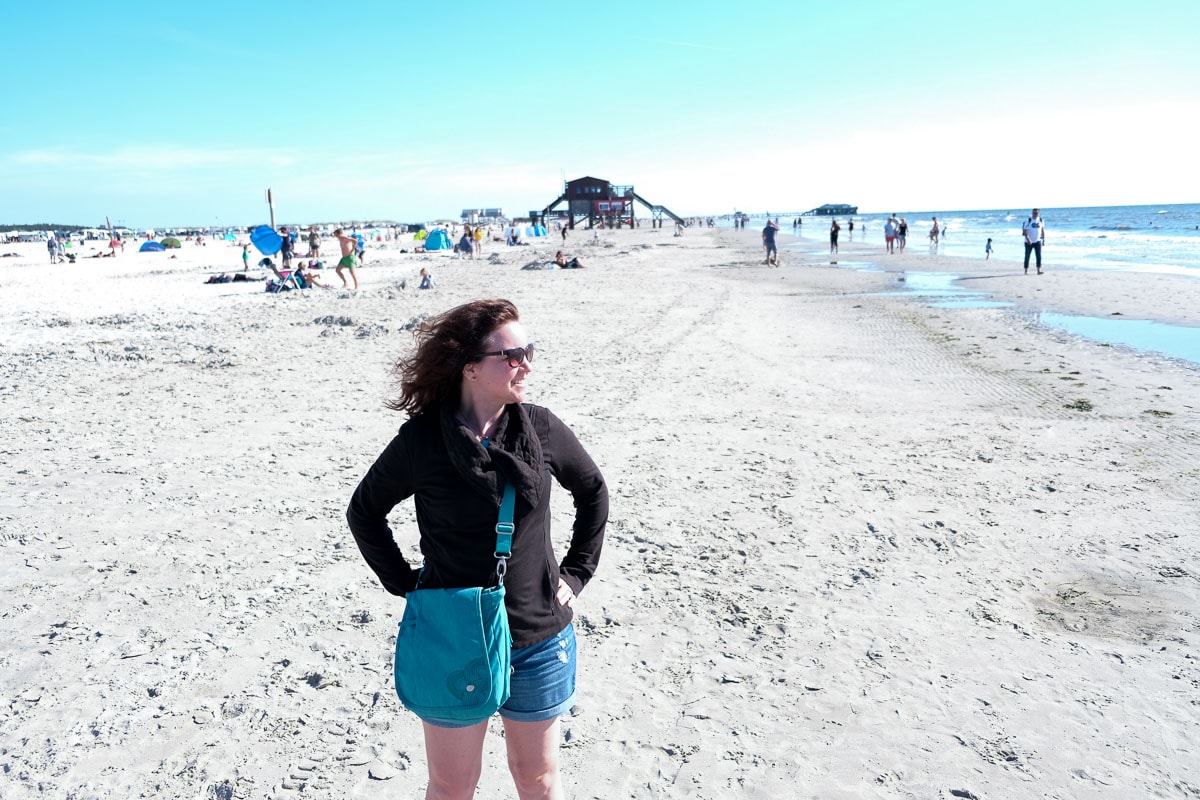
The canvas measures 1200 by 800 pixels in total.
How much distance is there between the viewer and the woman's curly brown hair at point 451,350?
2.20 meters

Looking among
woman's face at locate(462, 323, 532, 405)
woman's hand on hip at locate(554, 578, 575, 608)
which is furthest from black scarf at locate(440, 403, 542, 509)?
woman's hand on hip at locate(554, 578, 575, 608)

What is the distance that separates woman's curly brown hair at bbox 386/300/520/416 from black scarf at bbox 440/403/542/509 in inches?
3.0

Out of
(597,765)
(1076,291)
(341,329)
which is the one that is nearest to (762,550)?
(597,765)

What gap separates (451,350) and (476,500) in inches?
17.8

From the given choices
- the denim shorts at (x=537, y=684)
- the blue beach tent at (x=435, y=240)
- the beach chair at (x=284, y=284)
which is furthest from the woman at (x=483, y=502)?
the blue beach tent at (x=435, y=240)

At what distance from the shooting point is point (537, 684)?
85.5 inches

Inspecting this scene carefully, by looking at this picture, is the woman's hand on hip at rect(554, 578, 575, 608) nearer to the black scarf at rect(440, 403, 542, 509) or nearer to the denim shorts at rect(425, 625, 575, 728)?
the denim shorts at rect(425, 625, 575, 728)

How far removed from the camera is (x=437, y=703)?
2.03 meters

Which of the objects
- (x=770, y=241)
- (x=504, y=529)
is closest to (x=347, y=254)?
(x=770, y=241)

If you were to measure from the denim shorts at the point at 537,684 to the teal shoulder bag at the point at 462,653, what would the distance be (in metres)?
0.10

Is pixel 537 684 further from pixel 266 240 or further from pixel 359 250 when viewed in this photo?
pixel 359 250

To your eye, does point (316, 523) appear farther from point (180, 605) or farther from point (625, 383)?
point (625, 383)

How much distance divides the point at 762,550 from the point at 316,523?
3.18 metres

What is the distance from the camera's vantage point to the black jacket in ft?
6.81
